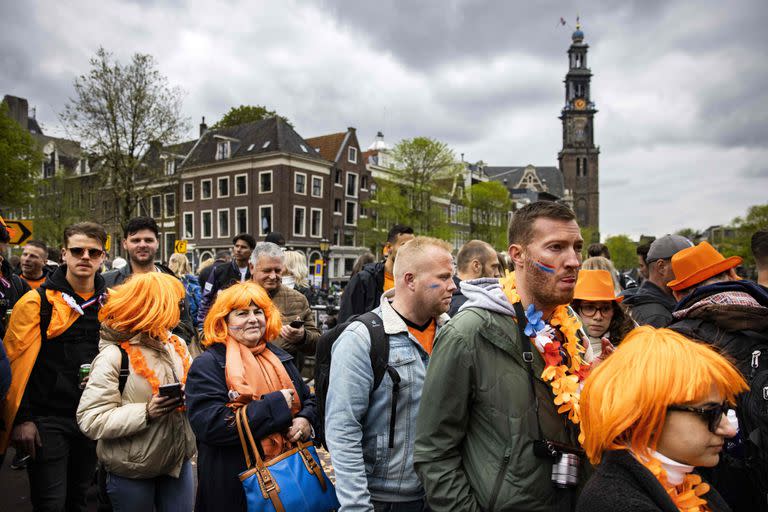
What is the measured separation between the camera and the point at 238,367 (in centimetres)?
287

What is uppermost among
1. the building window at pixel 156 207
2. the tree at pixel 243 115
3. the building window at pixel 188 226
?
the tree at pixel 243 115

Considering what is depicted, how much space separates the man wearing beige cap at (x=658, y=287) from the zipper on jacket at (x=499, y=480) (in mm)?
2627

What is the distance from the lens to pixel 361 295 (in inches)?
197

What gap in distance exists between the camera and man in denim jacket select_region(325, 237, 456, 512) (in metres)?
2.42

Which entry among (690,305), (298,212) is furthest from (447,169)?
(690,305)

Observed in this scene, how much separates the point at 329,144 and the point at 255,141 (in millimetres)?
6382

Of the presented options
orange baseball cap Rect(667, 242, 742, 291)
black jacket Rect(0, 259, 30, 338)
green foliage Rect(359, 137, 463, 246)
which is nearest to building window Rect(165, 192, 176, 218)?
green foliage Rect(359, 137, 463, 246)

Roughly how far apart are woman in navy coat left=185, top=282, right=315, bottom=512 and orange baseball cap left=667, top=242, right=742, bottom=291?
265 centimetres

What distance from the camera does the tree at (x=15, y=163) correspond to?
20.0m

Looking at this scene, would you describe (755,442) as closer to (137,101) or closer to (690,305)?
(690,305)

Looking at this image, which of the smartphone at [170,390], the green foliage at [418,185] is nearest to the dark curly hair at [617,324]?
the smartphone at [170,390]

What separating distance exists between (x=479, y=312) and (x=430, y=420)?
0.48 meters

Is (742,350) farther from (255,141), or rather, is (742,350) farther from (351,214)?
(351,214)

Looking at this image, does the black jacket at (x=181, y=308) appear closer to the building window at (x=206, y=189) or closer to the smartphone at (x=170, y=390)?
the smartphone at (x=170, y=390)
